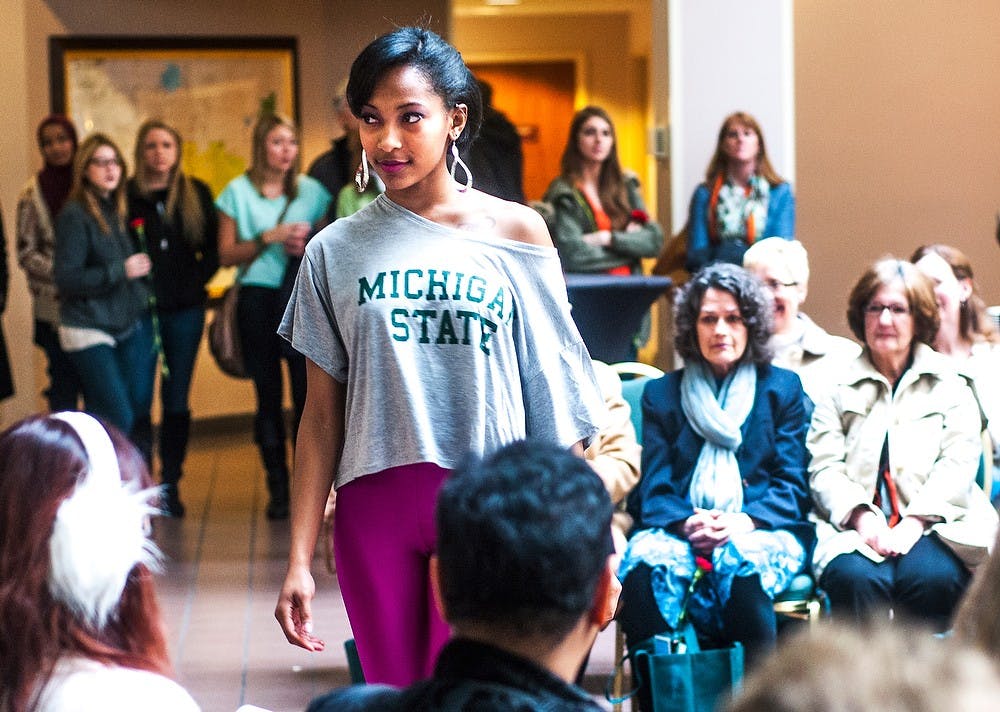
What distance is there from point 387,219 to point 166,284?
4.41m

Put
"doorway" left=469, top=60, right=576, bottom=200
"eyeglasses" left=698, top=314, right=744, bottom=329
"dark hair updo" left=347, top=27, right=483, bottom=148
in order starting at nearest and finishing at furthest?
"dark hair updo" left=347, top=27, right=483, bottom=148 → "eyeglasses" left=698, top=314, right=744, bottom=329 → "doorway" left=469, top=60, right=576, bottom=200

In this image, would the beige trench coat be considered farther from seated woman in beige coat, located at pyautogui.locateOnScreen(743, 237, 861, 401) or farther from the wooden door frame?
the wooden door frame

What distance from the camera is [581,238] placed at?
6469 millimetres

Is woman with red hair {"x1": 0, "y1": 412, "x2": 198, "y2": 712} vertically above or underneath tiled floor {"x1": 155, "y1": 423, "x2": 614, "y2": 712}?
above

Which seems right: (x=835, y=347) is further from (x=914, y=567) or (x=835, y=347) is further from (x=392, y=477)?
(x=392, y=477)

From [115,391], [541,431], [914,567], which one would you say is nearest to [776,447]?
[914,567]

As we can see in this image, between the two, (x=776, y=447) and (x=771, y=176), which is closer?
(x=776, y=447)

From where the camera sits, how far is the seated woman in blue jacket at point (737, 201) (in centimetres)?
629

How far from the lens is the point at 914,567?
11.7ft

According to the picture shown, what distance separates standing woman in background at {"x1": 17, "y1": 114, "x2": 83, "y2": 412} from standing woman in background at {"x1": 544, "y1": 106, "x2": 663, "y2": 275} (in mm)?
2316

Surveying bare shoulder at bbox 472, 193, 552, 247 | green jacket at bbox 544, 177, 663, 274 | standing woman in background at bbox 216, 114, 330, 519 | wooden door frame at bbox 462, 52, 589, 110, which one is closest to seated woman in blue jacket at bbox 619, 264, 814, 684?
bare shoulder at bbox 472, 193, 552, 247

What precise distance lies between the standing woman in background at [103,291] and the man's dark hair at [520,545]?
16.8 feet

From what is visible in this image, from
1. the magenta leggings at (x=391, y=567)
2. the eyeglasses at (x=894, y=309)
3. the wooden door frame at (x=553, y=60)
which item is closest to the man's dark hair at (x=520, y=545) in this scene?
the magenta leggings at (x=391, y=567)

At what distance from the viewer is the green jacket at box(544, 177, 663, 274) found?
6.46m
